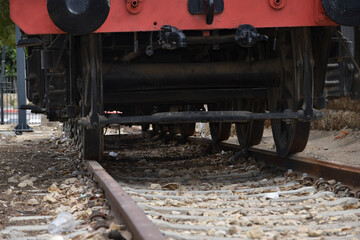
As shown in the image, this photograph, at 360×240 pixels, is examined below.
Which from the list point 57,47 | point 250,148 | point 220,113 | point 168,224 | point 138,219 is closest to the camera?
point 138,219

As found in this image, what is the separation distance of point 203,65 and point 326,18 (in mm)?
1266

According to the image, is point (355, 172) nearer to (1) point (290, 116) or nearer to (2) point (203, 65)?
(1) point (290, 116)

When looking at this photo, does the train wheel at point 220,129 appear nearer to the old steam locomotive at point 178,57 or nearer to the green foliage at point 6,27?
the old steam locomotive at point 178,57

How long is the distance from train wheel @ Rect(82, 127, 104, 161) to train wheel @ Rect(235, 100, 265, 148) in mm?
1845

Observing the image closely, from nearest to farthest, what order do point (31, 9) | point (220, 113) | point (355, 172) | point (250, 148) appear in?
point (355, 172), point (31, 9), point (220, 113), point (250, 148)

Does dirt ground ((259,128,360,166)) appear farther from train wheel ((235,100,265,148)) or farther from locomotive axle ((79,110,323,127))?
locomotive axle ((79,110,323,127))

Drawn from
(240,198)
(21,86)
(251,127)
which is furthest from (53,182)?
(21,86)

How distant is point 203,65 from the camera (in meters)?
5.20

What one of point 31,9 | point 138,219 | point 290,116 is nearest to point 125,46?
point 31,9

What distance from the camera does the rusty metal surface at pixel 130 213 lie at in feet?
7.41

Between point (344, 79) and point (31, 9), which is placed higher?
point (31, 9)

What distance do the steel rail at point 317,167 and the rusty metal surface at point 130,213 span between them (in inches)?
65.4

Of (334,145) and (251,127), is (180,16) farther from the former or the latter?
(334,145)

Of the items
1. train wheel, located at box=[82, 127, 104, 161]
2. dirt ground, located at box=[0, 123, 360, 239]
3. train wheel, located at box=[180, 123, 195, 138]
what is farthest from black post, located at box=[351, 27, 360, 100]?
train wheel, located at box=[180, 123, 195, 138]
